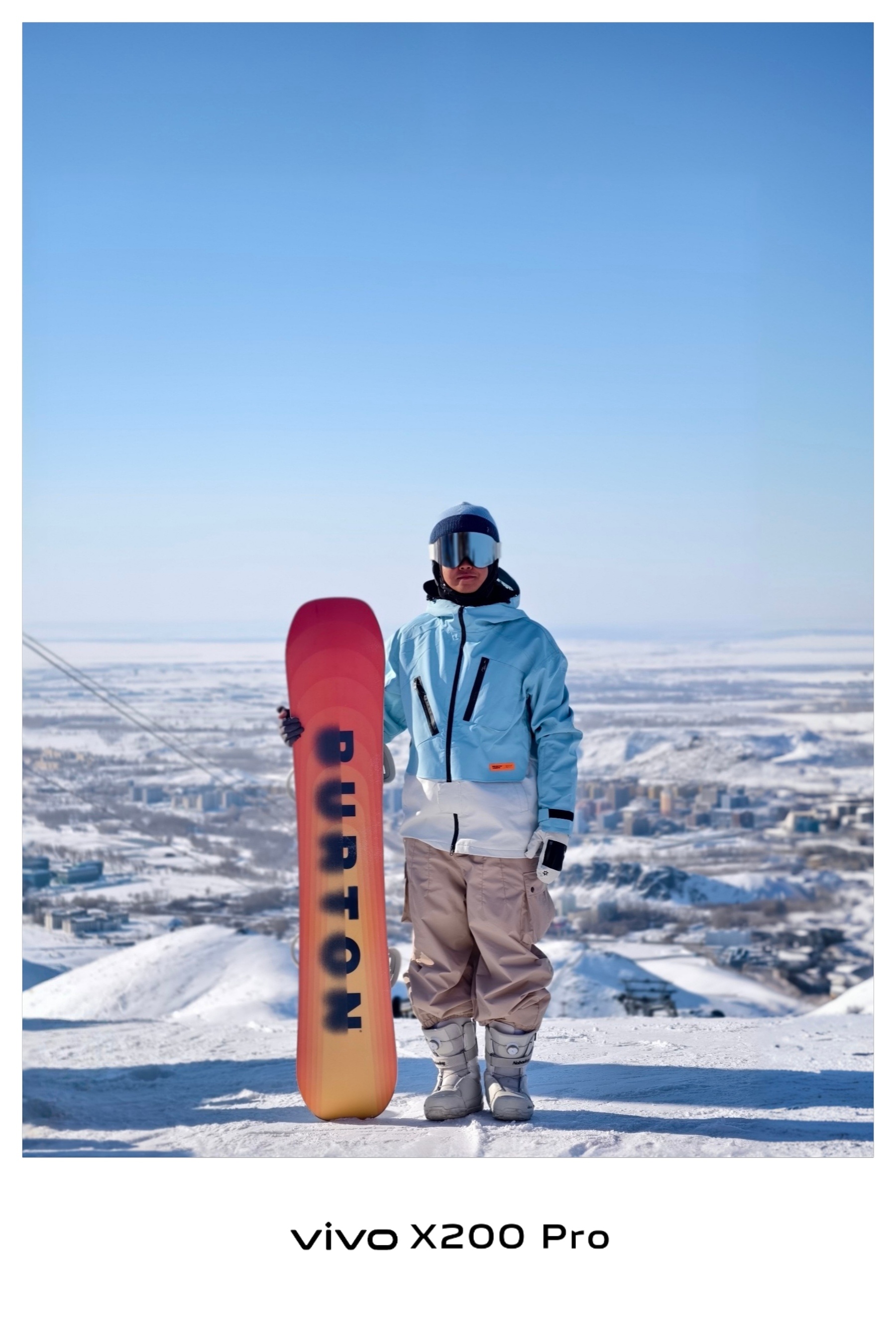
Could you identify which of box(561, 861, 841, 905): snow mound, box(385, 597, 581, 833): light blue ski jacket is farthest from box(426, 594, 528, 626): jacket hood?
box(561, 861, 841, 905): snow mound

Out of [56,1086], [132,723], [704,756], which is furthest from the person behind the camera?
[704,756]

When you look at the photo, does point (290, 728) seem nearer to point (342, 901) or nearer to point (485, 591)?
point (342, 901)


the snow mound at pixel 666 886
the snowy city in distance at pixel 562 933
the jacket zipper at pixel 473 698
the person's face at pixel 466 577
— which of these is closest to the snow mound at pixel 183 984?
the snowy city in distance at pixel 562 933

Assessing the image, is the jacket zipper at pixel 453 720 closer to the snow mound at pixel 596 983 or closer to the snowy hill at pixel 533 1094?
the snowy hill at pixel 533 1094

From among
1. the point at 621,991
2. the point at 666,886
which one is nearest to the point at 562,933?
the point at 666,886

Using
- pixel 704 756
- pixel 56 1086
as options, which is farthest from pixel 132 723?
pixel 56 1086

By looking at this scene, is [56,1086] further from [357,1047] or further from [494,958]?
[494,958]
